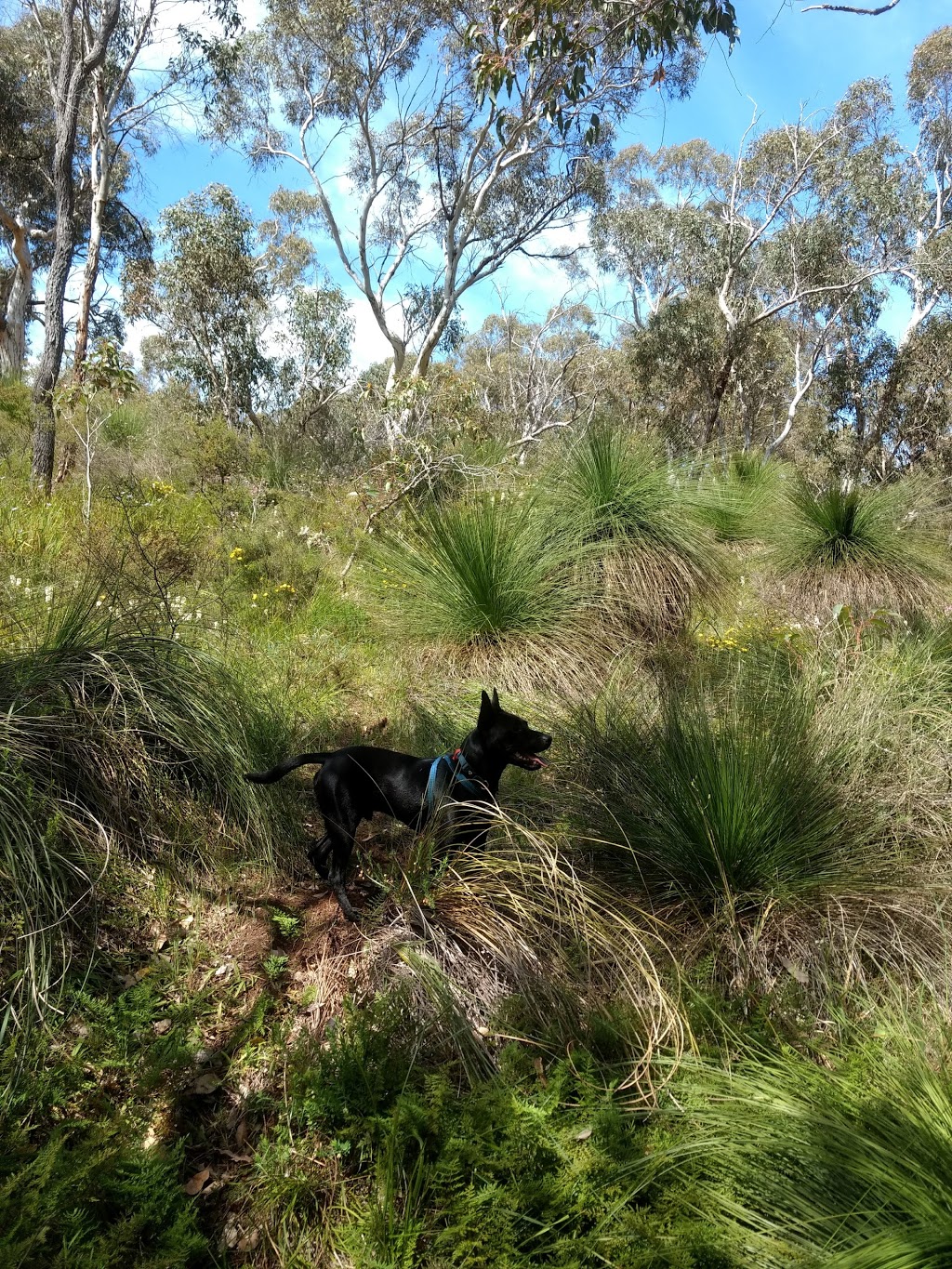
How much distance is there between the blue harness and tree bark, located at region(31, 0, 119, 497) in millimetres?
6716

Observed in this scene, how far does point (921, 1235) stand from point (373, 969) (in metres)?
1.58

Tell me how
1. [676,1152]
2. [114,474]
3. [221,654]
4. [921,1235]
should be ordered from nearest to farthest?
1. [921,1235]
2. [676,1152]
3. [221,654]
4. [114,474]

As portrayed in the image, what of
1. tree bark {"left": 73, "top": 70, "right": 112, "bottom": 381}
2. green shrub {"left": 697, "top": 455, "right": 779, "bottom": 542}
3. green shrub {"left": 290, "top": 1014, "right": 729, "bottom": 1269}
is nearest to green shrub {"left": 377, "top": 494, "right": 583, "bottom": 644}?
green shrub {"left": 697, "top": 455, "right": 779, "bottom": 542}

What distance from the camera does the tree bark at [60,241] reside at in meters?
7.92

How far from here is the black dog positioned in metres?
2.85

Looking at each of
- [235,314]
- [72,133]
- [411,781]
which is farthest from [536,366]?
[411,781]

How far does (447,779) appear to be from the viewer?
9.60 ft

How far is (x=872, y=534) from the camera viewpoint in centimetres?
713

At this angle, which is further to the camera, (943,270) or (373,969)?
(943,270)

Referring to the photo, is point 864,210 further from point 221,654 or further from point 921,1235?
point 921,1235

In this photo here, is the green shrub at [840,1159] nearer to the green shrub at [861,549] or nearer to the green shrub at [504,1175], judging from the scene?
the green shrub at [504,1175]

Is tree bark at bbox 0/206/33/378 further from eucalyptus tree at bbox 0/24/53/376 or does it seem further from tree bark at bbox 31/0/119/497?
tree bark at bbox 31/0/119/497

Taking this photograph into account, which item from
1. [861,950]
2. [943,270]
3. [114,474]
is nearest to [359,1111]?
[861,950]

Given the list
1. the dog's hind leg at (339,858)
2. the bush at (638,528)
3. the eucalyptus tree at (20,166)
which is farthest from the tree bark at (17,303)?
the dog's hind leg at (339,858)
